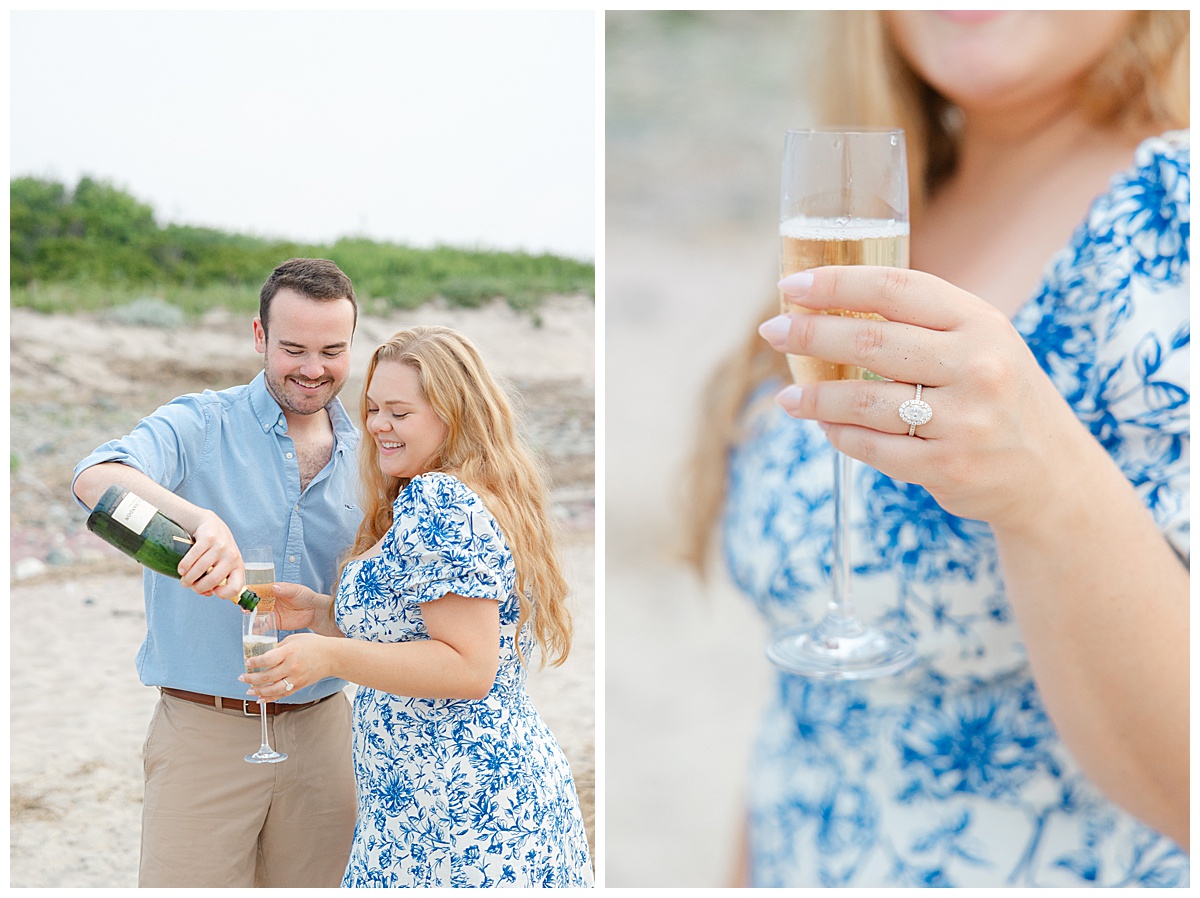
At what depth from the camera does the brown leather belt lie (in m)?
1.69

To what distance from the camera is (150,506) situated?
4.83 feet

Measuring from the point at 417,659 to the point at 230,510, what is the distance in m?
0.48

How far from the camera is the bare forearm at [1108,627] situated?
46.5 inches

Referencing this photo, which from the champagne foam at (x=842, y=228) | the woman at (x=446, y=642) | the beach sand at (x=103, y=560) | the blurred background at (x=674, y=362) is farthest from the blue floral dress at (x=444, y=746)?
the blurred background at (x=674, y=362)

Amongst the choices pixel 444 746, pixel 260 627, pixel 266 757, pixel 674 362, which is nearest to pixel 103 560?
pixel 674 362

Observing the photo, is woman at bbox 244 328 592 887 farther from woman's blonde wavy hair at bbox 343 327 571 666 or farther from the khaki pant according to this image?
the khaki pant

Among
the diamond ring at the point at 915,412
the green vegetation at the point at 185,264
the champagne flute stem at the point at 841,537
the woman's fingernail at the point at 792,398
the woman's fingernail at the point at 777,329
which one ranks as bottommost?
the champagne flute stem at the point at 841,537

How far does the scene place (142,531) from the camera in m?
1.47

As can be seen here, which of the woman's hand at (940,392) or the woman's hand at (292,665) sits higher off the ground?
the woman's hand at (940,392)

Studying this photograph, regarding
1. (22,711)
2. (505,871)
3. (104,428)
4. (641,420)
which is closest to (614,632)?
(641,420)

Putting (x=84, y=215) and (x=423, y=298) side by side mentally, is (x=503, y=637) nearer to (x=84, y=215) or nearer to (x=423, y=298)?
(x=423, y=298)

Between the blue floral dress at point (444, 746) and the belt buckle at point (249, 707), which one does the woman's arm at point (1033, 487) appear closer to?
the blue floral dress at point (444, 746)

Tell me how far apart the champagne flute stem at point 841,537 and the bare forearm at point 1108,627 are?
22 cm

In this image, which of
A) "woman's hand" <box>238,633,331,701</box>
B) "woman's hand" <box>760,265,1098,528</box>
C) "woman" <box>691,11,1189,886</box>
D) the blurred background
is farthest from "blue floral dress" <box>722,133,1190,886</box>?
the blurred background
